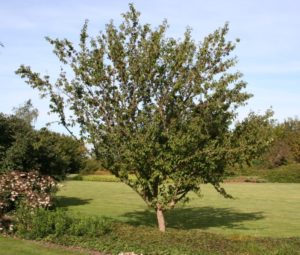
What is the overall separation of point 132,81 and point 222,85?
219 centimetres

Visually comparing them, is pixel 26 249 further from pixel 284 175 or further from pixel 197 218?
pixel 284 175

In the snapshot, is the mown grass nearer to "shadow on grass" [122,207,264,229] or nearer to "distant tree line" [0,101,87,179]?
"shadow on grass" [122,207,264,229]

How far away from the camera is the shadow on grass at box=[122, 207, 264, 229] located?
1625 centimetres

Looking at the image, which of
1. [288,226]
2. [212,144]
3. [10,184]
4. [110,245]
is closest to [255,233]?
[288,226]

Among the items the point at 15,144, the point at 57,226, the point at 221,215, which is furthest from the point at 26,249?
the point at 221,215

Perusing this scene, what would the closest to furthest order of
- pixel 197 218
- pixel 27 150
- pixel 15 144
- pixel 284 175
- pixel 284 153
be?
pixel 197 218 < pixel 15 144 < pixel 27 150 < pixel 284 175 < pixel 284 153

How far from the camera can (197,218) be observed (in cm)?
1825

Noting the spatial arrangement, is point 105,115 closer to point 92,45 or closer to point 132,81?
point 132,81

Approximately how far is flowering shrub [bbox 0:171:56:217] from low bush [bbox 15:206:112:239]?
0.96 m

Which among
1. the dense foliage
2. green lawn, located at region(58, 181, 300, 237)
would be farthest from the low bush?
the dense foliage

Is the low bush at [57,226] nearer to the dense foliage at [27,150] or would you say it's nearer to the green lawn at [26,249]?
the green lawn at [26,249]

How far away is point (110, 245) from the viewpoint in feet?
31.1

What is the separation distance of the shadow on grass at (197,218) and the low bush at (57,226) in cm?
485

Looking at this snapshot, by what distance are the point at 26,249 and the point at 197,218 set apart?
970 cm
